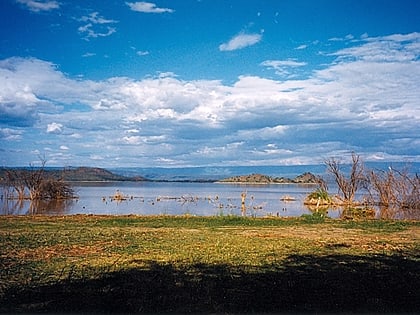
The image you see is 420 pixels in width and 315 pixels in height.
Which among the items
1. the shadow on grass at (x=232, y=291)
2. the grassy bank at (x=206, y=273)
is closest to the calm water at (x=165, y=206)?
the grassy bank at (x=206, y=273)

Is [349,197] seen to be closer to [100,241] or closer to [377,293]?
[100,241]

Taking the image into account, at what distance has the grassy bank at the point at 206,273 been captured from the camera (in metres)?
7.00

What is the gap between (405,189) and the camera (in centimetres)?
4150

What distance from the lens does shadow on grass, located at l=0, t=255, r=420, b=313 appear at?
679 centimetres

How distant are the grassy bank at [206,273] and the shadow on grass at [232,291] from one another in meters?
0.02

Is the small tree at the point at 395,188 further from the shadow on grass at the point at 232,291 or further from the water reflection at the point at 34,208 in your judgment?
the shadow on grass at the point at 232,291

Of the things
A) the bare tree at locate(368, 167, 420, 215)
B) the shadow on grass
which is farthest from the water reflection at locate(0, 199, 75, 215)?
the shadow on grass

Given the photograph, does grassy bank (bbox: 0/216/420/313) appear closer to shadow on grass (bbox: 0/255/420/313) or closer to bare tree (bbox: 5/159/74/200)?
shadow on grass (bbox: 0/255/420/313)

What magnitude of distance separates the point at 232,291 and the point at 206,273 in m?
1.65

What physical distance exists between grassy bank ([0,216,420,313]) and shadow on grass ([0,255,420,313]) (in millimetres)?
16

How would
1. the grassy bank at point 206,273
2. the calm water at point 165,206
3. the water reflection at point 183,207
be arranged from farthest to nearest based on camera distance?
1. the calm water at point 165,206
2. the water reflection at point 183,207
3. the grassy bank at point 206,273

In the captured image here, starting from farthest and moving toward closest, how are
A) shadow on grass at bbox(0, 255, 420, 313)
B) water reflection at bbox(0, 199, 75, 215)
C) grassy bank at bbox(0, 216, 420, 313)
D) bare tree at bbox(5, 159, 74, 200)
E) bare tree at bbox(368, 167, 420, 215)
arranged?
bare tree at bbox(5, 159, 74, 200), bare tree at bbox(368, 167, 420, 215), water reflection at bbox(0, 199, 75, 215), grassy bank at bbox(0, 216, 420, 313), shadow on grass at bbox(0, 255, 420, 313)

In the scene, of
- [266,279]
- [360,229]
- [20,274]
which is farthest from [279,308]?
[360,229]

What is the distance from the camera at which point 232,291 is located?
772cm
